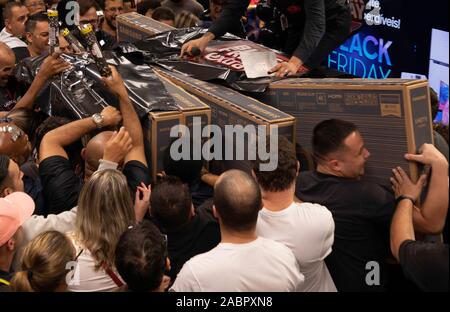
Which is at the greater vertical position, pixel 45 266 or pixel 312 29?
pixel 312 29

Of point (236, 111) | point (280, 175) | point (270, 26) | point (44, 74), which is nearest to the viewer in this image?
point (280, 175)

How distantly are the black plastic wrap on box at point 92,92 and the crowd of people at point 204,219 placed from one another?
4.1 inches

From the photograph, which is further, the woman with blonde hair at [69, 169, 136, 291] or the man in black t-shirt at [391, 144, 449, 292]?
the woman with blonde hair at [69, 169, 136, 291]

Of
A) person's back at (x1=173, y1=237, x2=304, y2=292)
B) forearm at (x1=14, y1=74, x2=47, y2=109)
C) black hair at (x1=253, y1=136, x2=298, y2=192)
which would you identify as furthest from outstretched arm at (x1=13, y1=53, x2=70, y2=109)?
person's back at (x1=173, y1=237, x2=304, y2=292)

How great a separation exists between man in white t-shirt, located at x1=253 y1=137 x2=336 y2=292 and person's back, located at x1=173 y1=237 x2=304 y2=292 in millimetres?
206

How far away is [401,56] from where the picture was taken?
467 centimetres

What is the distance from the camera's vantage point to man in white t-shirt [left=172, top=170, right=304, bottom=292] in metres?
1.98

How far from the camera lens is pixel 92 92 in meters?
3.12

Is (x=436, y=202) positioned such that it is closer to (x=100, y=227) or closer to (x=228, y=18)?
(x=100, y=227)

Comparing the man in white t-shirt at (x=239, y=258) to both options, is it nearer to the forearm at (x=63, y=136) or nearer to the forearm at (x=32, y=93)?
the forearm at (x=63, y=136)

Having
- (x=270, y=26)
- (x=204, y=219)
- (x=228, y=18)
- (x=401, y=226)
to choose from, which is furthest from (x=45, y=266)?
(x=270, y=26)

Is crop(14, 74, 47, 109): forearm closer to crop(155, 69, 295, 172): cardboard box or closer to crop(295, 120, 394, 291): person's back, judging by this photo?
crop(155, 69, 295, 172): cardboard box

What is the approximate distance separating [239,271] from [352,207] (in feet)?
2.05

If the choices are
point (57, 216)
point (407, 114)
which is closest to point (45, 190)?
point (57, 216)
